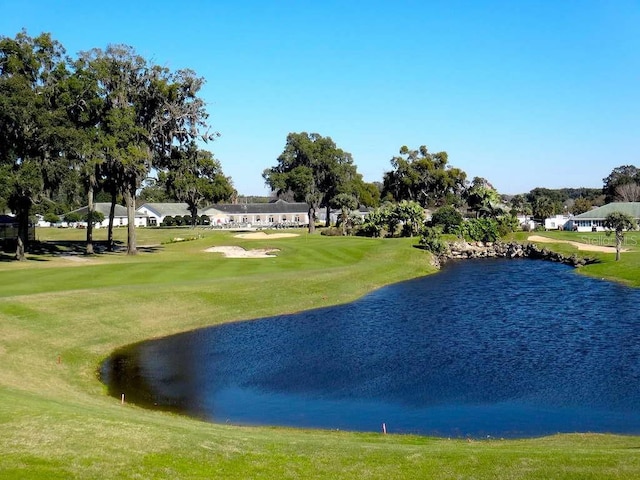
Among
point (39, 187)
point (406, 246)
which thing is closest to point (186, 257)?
point (39, 187)

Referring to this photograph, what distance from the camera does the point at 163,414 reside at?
82.2 feet

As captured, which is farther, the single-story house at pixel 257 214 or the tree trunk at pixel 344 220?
the single-story house at pixel 257 214

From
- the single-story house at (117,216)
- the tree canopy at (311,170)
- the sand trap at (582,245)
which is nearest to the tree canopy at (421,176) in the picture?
the tree canopy at (311,170)

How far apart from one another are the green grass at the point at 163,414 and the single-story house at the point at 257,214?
105 meters

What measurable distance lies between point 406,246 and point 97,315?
50574 millimetres

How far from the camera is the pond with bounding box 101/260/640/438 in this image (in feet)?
80.9

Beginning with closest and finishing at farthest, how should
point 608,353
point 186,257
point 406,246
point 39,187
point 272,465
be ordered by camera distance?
point 272,465
point 608,353
point 39,187
point 186,257
point 406,246

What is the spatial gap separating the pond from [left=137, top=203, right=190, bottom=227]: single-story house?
128558 mm

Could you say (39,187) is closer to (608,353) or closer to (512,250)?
(608,353)

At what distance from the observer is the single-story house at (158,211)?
171 metres

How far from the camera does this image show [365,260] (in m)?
74.2

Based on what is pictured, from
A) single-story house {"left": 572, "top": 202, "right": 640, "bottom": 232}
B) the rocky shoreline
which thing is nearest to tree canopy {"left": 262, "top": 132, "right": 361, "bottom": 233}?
the rocky shoreline

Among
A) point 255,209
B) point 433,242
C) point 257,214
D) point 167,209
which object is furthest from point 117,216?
point 433,242

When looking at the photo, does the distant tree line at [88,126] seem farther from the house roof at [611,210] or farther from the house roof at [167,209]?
the house roof at [167,209]
